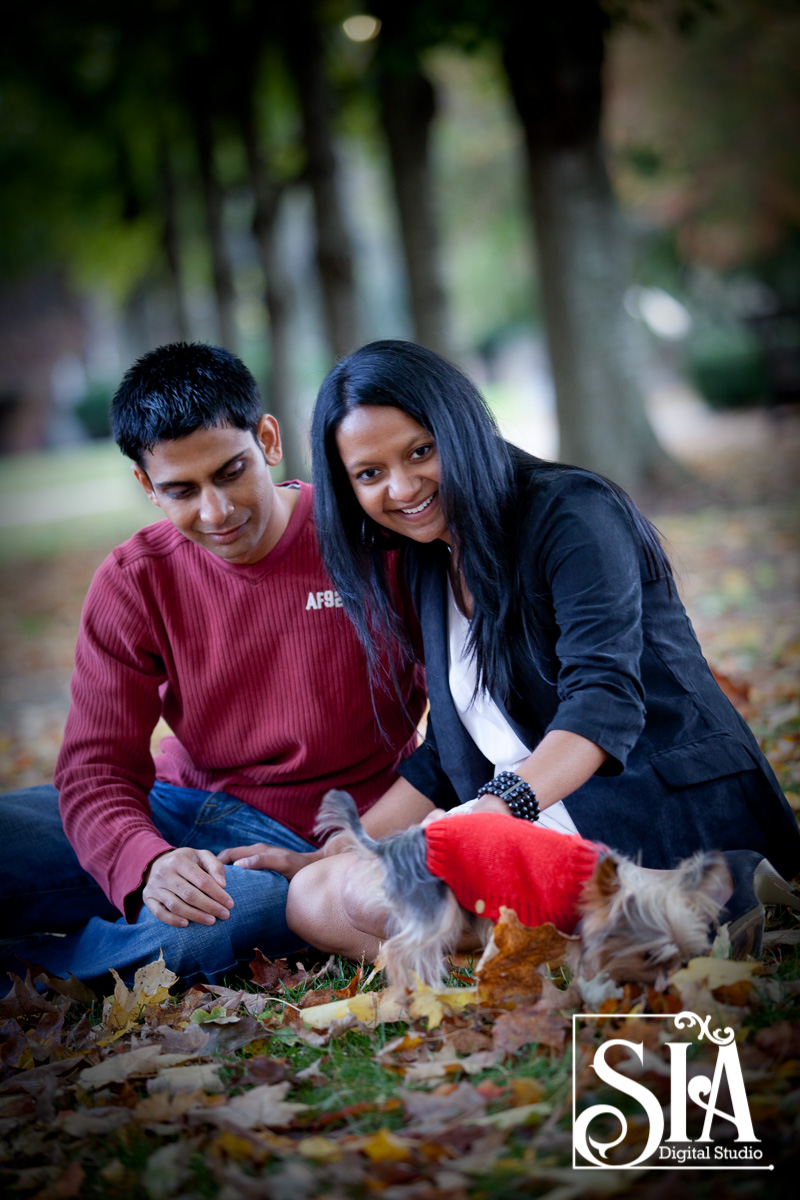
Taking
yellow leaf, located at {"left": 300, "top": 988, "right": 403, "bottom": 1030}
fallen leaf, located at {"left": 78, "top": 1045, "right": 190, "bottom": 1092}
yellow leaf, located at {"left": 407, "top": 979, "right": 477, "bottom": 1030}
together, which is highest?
yellow leaf, located at {"left": 407, "top": 979, "right": 477, "bottom": 1030}

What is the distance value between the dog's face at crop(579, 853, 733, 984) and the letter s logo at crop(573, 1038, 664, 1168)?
7.6 inches

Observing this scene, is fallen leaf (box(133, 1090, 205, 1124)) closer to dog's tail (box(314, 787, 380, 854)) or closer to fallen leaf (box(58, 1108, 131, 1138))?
fallen leaf (box(58, 1108, 131, 1138))

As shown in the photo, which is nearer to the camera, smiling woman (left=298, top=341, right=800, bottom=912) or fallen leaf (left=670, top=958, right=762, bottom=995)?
fallen leaf (left=670, top=958, right=762, bottom=995)

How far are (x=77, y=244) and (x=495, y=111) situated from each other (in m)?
8.67

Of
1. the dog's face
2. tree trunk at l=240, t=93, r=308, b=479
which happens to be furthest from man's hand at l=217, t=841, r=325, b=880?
tree trunk at l=240, t=93, r=308, b=479

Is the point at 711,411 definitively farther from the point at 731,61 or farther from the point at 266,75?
the point at 266,75

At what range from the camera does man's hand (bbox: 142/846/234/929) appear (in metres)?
2.69

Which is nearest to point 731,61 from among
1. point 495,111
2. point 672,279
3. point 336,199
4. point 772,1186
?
point 495,111

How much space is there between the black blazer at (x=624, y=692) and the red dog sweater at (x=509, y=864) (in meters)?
0.26

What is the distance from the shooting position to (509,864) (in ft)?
7.27

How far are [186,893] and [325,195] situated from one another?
8.44 m

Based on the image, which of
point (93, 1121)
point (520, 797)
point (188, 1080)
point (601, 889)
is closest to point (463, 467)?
point (520, 797)

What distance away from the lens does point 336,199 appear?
987cm

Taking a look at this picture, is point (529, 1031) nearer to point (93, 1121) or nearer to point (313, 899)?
point (313, 899)
